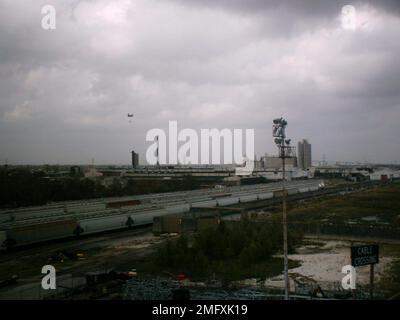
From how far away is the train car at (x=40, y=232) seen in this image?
13516mm

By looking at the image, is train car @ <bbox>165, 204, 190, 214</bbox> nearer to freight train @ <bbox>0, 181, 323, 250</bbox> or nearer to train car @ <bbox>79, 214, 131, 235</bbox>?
freight train @ <bbox>0, 181, 323, 250</bbox>

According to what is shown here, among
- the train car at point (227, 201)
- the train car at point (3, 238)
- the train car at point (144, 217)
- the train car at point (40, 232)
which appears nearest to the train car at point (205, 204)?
the train car at point (227, 201)

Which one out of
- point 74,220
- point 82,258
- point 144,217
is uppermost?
point 74,220

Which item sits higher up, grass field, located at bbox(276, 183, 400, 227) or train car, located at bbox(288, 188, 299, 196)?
train car, located at bbox(288, 188, 299, 196)

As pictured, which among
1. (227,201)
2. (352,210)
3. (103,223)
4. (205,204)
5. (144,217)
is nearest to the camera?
(103,223)

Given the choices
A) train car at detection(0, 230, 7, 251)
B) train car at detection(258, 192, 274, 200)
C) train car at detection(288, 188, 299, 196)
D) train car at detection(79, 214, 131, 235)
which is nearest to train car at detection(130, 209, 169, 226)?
train car at detection(79, 214, 131, 235)

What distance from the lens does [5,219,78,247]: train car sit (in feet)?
44.3

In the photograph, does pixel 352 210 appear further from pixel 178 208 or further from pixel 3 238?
pixel 3 238

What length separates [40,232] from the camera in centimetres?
1447

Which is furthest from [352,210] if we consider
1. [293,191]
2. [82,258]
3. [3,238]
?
[3,238]

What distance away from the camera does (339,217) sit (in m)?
19.6

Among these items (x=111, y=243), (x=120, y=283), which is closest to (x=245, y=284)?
(x=120, y=283)

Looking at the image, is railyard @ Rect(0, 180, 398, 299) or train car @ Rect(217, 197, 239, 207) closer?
railyard @ Rect(0, 180, 398, 299)

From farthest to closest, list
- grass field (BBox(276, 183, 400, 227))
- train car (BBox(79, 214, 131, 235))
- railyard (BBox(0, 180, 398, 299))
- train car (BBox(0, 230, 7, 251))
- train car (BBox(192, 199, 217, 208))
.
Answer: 1. train car (BBox(192, 199, 217, 208))
2. grass field (BBox(276, 183, 400, 227))
3. train car (BBox(79, 214, 131, 235))
4. train car (BBox(0, 230, 7, 251))
5. railyard (BBox(0, 180, 398, 299))
